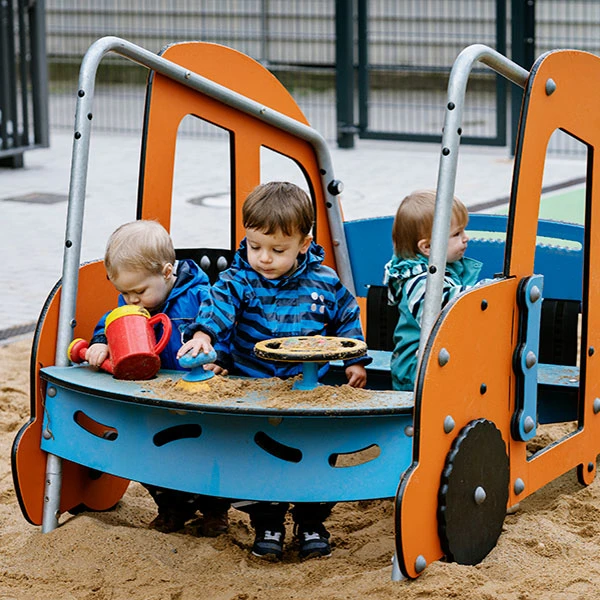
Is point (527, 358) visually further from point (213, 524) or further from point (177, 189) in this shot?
point (177, 189)

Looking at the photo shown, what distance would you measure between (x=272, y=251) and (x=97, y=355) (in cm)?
55

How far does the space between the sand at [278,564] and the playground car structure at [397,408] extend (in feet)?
0.27

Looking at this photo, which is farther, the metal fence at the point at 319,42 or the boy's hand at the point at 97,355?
the metal fence at the point at 319,42

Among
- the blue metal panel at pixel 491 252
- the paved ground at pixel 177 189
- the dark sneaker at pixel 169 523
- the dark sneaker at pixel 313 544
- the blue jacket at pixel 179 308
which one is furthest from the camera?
the paved ground at pixel 177 189

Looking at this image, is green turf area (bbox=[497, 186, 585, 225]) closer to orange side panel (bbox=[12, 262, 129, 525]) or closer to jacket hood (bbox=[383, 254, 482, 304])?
jacket hood (bbox=[383, 254, 482, 304])

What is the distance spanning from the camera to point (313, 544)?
332 cm

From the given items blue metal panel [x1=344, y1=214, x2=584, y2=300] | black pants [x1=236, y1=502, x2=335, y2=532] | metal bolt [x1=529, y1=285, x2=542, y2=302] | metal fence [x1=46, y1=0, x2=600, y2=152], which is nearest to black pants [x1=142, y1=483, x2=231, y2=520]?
black pants [x1=236, y1=502, x2=335, y2=532]

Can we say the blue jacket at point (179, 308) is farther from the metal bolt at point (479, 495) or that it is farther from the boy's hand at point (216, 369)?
the metal bolt at point (479, 495)

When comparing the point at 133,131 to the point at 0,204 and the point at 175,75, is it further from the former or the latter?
the point at 175,75

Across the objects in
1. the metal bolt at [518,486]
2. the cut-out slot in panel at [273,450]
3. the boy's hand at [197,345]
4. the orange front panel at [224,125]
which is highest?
the orange front panel at [224,125]

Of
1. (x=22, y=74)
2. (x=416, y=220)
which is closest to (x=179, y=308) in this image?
(x=416, y=220)

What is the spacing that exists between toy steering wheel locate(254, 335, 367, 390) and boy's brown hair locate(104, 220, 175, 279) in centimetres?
53

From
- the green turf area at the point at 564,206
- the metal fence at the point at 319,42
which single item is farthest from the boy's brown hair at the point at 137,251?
the metal fence at the point at 319,42

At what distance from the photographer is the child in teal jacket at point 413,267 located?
3.47 metres
